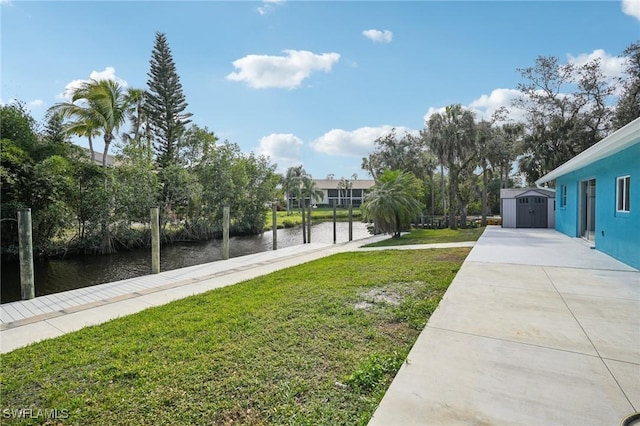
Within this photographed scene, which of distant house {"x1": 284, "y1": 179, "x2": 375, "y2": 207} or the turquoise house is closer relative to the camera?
the turquoise house

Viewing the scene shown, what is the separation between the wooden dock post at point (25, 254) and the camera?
239 inches

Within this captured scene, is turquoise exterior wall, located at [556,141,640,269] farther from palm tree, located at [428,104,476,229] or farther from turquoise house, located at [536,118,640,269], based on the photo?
palm tree, located at [428,104,476,229]

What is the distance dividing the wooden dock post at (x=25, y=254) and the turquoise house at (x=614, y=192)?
9.94m

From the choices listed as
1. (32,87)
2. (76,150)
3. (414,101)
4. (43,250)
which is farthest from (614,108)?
(43,250)

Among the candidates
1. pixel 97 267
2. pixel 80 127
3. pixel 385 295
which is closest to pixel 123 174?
pixel 80 127

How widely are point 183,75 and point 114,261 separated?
15220 millimetres

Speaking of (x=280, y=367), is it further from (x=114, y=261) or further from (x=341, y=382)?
(x=114, y=261)

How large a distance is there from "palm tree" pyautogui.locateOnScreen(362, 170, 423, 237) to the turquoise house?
5.41m

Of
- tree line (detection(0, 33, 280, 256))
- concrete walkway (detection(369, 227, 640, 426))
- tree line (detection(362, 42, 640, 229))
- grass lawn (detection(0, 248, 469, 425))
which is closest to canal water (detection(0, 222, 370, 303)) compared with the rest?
tree line (detection(0, 33, 280, 256))

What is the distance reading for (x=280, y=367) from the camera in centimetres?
289

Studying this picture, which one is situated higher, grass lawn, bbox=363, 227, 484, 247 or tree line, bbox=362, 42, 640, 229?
tree line, bbox=362, 42, 640, 229

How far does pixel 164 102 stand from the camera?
860 inches

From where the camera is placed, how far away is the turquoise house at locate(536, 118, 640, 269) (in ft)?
20.1

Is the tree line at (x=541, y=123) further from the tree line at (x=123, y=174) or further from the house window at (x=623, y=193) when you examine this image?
the tree line at (x=123, y=174)
